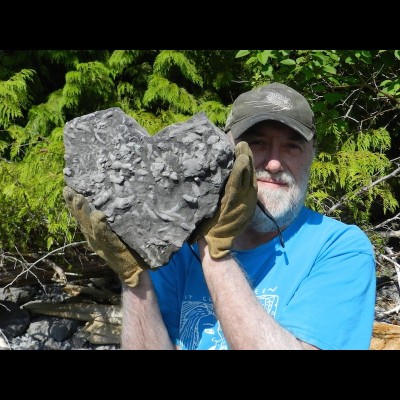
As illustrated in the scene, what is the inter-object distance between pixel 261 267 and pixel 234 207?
264mm

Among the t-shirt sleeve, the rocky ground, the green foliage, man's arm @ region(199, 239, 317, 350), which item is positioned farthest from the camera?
the rocky ground

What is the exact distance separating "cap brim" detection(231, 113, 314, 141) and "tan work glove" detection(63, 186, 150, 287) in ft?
1.83

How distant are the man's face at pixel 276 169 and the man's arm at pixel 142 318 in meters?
0.44

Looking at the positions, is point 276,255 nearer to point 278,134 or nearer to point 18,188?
point 278,134

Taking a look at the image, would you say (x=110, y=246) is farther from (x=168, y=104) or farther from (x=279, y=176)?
(x=168, y=104)

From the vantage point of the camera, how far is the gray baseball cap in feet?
5.65

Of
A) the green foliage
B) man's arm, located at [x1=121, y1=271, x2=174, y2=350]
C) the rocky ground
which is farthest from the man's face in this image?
the rocky ground

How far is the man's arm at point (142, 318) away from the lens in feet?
5.20

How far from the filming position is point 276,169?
1.75 m

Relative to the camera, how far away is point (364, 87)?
156 inches

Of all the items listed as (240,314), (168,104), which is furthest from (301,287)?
(168,104)

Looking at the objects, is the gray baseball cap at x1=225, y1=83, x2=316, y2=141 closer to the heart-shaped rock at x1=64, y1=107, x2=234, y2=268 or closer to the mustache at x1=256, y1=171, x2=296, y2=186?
the mustache at x1=256, y1=171, x2=296, y2=186

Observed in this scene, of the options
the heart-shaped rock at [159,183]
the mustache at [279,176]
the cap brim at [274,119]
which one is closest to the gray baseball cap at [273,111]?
the cap brim at [274,119]

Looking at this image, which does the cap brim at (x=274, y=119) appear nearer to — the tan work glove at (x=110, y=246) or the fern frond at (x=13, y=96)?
the tan work glove at (x=110, y=246)
